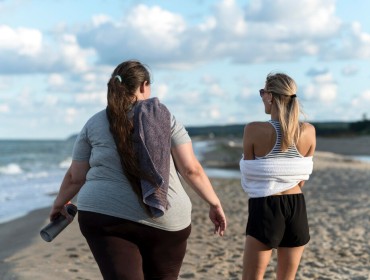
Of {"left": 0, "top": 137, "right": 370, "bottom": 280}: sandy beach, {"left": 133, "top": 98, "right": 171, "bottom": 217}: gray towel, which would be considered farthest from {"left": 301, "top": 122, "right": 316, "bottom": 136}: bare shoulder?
{"left": 0, "top": 137, "right": 370, "bottom": 280}: sandy beach

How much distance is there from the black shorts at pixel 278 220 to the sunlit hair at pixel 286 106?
324mm

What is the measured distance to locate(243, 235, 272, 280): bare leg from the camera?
12.5 ft

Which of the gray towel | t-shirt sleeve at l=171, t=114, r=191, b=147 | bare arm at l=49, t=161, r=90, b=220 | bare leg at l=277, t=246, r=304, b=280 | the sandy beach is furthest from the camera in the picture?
the sandy beach

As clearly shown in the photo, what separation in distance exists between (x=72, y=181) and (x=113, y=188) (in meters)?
0.33

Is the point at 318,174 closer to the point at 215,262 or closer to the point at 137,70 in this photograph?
the point at 215,262

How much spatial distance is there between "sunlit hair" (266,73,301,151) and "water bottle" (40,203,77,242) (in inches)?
50.7

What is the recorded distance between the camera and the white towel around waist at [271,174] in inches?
149

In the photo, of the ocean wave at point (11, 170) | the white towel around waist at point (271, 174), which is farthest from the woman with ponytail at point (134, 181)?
the ocean wave at point (11, 170)

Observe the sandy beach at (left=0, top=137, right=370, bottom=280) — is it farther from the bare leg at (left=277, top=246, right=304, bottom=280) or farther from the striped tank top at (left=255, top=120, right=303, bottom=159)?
the striped tank top at (left=255, top=120, right=303, bottom=159)

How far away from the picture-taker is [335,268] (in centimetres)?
723

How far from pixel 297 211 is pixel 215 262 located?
384cm

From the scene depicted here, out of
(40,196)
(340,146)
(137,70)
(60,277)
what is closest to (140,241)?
(137,70)

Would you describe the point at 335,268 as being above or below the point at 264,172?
below

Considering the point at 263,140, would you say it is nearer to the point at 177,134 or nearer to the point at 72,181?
the point at 177,134
